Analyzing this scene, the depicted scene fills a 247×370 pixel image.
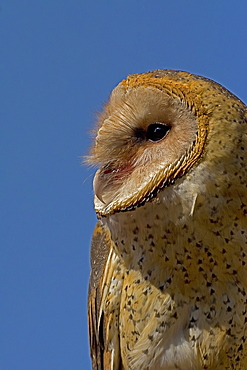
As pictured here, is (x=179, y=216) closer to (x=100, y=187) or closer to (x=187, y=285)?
(x=187, y=285)

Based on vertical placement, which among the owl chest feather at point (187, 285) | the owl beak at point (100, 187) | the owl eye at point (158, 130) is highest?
the owl eye at point (158, 130)

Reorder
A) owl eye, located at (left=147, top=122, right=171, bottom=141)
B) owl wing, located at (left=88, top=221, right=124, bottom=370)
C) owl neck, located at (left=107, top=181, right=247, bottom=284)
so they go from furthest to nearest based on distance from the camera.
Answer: owl wing, located at (left=88, top=221, right=124, bottom=370), owl eye, located at (left=147, top=122, right=171, bottom=141), owl neck, located at (left=107, top=181, right=247, bottom=284)

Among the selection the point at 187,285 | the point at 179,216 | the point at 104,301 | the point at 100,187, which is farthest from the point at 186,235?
the point at 104,301

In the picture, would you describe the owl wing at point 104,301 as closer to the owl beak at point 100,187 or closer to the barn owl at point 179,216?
the barn owl at point 179,216

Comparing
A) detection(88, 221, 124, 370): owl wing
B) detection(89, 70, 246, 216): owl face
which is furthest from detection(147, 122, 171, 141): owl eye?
detection(88, 221, 124, 370): owl wing

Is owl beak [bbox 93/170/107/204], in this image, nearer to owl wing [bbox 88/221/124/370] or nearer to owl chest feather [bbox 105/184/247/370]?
owl chest feather [bbox 105/184/247/370]

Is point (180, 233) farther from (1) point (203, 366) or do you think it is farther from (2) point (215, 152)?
(1) point (203, 366)

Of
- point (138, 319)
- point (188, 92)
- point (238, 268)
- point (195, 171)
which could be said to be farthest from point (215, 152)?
point (138, 319)

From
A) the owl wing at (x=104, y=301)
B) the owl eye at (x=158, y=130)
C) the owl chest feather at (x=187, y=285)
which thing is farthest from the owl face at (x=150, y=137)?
the owl wing at (x=104, y=301)
